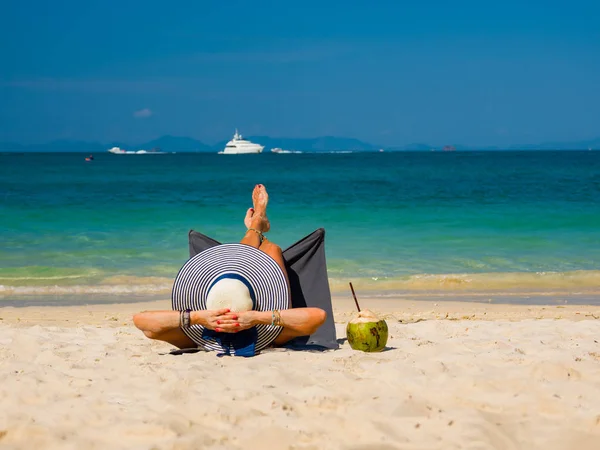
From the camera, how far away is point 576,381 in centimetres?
418

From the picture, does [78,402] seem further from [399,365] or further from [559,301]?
[559,301]

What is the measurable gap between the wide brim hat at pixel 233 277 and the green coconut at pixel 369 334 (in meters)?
0.57

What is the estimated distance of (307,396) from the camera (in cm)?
384

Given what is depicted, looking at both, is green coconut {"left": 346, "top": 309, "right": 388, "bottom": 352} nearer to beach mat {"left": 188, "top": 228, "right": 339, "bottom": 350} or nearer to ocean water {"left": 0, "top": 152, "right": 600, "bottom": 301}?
beach mat {"left": 188, "top": 228, "right": 339, "bottom": 350}

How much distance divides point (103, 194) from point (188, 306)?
26.2 m

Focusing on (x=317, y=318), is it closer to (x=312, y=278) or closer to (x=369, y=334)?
(x=369, y=334)

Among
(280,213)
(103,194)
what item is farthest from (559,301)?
(103,194)

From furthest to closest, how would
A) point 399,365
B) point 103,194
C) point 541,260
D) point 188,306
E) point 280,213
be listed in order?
1. point 103,194
2. point 280,213
3. point 541,260
4. point 188,306
5. point 399,365

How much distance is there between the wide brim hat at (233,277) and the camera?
4.76 meters

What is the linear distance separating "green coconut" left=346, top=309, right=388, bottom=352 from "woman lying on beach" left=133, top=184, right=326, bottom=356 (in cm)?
39

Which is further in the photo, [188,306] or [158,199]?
[158,199]

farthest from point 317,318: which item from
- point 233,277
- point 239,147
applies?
point 239,147

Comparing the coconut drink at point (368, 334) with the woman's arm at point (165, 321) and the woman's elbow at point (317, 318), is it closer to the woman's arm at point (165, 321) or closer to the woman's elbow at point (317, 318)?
the woman's elbow at point (317, 318)

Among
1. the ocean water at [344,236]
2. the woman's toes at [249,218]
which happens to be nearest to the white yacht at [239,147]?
the ocean water at [344,236]
